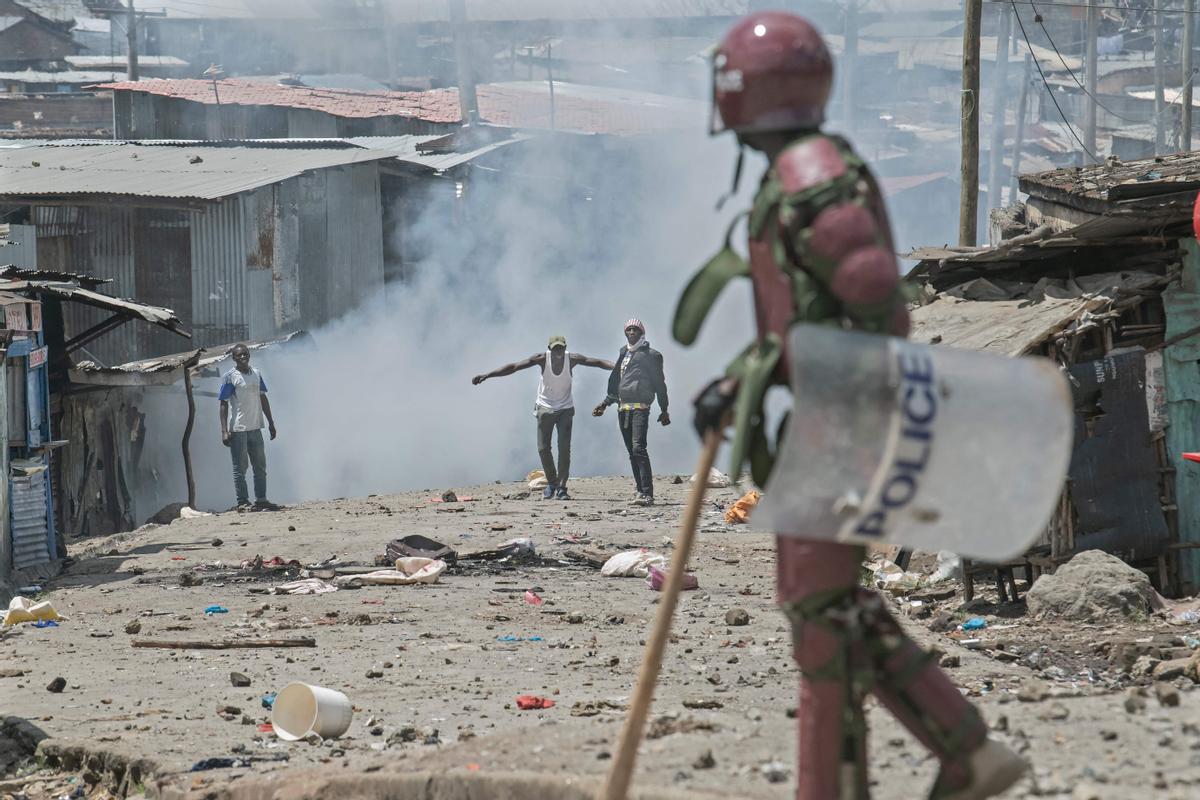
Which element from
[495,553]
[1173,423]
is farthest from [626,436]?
[1173,423]

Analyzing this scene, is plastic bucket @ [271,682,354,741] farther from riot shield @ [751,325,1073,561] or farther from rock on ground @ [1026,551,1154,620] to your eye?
rock on ground @ [1026,551,1154,620]

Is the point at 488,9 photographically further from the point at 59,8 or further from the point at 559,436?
the point at 559,436

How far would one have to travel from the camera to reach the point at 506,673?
7.42 metres

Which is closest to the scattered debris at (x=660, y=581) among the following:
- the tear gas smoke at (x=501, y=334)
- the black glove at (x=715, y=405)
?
the black glove at (x=715, y=405)

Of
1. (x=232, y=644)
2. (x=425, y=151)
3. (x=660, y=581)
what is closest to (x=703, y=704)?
(x=232, y=644)

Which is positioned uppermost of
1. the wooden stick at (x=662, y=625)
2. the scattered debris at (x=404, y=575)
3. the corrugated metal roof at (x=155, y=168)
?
the corrugated metal roof at (x=155, y=168)

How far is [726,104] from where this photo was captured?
11.6 ft

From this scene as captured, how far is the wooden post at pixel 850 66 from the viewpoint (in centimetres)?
4344

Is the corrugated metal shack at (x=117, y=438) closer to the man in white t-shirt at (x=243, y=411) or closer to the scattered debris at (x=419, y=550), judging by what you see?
the man in white t-shirt at (x=243, y=411)

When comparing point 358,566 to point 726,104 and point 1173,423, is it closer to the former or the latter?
point 1173,423

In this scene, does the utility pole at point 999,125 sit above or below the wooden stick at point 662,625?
above

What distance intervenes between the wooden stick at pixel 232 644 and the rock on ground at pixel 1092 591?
4.39 meters

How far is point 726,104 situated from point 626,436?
11.8 meters

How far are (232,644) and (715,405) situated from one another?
18.9 feet
